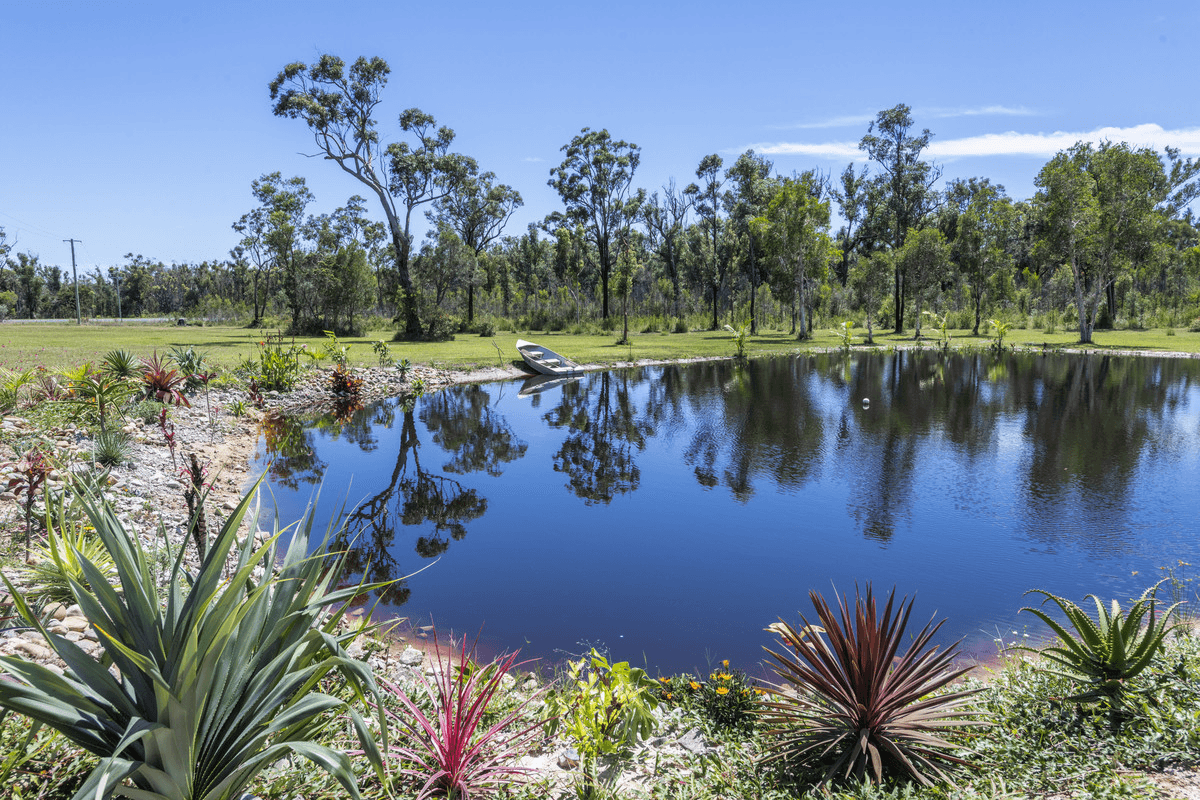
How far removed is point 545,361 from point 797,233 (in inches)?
807

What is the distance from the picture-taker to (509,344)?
3662cm

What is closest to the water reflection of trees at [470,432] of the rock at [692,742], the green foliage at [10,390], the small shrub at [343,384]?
the small shrub at [343,384]

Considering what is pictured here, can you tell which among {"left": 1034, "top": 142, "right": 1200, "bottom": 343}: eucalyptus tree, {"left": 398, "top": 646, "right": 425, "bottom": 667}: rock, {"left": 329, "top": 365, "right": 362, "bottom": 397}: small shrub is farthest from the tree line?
{"left": 398, "top": 646, "right": 425, "bottom": 667}: rock

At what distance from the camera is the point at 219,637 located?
7.90 feet

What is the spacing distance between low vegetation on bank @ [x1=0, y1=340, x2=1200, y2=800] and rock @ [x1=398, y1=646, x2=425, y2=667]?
0.08m

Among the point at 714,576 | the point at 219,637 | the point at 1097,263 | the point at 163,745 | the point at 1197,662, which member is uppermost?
the point at 1097,263

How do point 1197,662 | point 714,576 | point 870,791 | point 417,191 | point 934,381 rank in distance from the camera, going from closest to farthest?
point 870,791 < point 1197,662 < point 714,576 < point 934,381 < point 417,191

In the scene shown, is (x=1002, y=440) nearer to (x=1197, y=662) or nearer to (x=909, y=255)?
(x=1197, y=662)

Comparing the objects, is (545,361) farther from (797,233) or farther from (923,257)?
(923,257)

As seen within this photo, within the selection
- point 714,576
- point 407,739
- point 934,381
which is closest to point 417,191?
point 934,381

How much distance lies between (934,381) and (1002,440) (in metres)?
9.90

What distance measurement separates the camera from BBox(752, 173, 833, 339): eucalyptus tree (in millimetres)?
40750

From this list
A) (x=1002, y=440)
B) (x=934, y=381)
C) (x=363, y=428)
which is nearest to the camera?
(x=1002, y=440)

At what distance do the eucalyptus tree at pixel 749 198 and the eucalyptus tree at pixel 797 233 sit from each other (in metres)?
4.44
